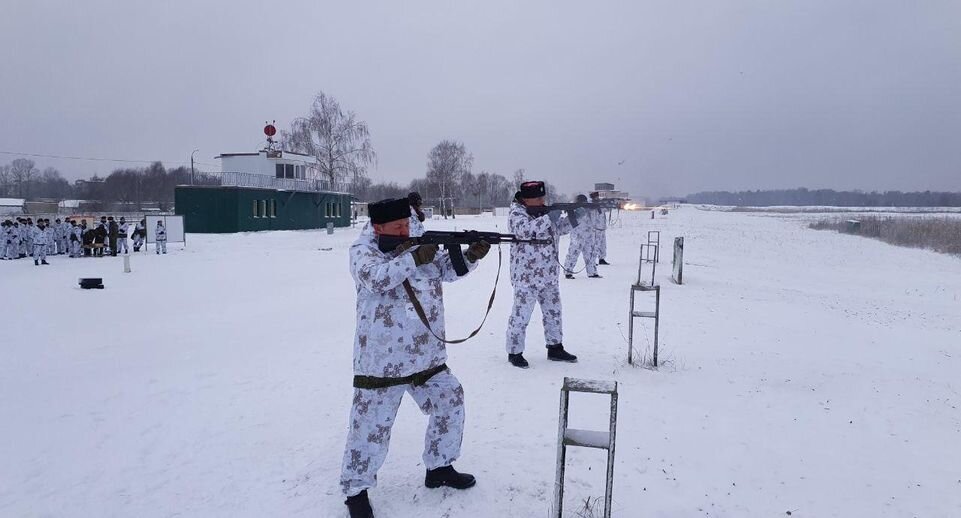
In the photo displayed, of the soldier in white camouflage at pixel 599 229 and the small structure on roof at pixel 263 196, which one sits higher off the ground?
the small structure on roof at pixel 263 196

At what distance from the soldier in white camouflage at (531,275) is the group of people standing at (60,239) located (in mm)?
20875

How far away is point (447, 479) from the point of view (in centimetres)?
399

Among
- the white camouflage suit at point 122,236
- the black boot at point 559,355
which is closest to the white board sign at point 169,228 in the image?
the white camouflage suit at point 122,236

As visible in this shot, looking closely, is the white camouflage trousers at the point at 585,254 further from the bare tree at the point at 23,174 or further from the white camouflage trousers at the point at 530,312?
the bare tree at the point at 23,174

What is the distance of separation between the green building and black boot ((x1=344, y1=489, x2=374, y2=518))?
37912 millimetres

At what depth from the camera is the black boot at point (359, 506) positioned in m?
3.61

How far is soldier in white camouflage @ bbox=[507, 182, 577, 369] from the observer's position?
6871mm

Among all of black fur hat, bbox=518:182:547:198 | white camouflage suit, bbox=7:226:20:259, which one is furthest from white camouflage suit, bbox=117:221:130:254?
black fur hat, bbox=518:182:547:198

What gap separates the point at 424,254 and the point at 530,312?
361cm

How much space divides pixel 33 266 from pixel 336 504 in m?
21.7

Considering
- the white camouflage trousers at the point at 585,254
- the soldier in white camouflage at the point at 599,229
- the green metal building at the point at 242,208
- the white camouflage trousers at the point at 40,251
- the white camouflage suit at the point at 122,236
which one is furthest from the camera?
the green metal building at the point at 242,208

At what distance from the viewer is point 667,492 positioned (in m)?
4.01

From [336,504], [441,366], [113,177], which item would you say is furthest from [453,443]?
[113,177]

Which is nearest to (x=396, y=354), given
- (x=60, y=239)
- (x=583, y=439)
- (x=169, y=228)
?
(x=583, y=439)
